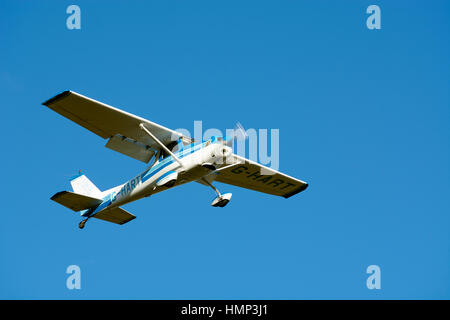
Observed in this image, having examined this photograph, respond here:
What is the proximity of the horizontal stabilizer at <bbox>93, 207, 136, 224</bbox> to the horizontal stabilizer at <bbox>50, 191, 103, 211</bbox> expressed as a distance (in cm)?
46

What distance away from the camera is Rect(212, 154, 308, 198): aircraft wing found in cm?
2238

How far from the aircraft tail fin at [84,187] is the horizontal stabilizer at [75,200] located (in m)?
0.50

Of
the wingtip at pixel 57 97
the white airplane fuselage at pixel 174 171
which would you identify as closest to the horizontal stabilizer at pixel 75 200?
the white airplane fuselage at pixel 174 171

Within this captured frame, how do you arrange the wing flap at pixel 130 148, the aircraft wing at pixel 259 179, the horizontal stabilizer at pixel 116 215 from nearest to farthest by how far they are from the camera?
the wing flap at pixel 130 148 < the horizontal stabilizer at pixel 116 215 < the aircraft wing at pixel 259 179

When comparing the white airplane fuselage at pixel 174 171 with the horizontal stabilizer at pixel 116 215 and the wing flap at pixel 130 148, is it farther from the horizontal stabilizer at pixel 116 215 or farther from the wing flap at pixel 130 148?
the horizontal stabilizer at pixel 116 215

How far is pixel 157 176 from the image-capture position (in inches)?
781

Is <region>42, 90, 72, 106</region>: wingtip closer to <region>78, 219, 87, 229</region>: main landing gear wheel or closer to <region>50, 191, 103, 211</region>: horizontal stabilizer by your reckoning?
<region>50, 191, 103, 211</region>: horizontal stabilizer

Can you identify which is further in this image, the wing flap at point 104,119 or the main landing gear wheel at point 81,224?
the main landing gear wheel at point 81,224

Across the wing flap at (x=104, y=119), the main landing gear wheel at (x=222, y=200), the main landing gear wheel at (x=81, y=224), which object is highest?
the wing flap at (x=104, y=119)

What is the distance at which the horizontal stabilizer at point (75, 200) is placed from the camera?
20.5 metres

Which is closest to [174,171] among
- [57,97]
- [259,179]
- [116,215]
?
[57,97]

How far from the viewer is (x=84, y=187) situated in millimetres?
22812
